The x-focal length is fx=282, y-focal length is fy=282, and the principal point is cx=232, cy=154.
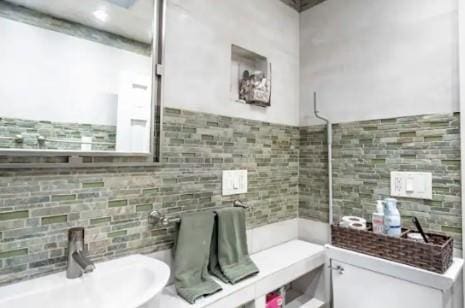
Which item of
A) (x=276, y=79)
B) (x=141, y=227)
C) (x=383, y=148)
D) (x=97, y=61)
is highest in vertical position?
(x=276, y=79)

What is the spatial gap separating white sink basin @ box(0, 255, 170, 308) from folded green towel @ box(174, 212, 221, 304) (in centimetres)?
14

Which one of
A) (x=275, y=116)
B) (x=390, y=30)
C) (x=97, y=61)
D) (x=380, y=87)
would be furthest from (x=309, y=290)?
(x=97, y=61)

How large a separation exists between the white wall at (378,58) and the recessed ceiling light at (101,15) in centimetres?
131

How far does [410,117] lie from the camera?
4.83ft

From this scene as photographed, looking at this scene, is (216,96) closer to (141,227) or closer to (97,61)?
(97,61)

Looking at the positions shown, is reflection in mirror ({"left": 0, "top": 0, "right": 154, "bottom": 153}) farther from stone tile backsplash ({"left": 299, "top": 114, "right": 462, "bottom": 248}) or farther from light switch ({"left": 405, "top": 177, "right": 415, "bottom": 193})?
light switch ({"left": 405, "top": 177, "right": 415, "bottom": 193})

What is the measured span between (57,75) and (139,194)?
53 cm

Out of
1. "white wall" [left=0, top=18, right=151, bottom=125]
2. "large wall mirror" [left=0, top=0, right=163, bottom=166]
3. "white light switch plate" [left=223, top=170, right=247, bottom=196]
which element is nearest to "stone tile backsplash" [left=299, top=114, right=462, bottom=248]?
"white light switch plate" [left=223, top=170, right=247, bottom=196]

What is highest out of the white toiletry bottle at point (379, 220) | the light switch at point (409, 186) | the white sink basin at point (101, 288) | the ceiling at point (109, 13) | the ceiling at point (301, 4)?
the ceiling at point (301, 4)

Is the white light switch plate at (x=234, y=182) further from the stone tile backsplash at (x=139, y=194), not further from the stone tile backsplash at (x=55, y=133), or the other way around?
the stone tile backsplash at (x=55, y=133)

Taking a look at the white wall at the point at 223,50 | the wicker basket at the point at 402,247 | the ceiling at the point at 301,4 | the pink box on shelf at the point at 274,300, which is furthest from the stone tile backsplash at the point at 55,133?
the ceiling at the point at 301,4

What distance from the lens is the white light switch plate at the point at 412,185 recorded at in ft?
4.61

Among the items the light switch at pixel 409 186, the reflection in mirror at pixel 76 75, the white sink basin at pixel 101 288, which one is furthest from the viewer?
the light switch at pixel 409 186

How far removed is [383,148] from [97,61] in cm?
147
